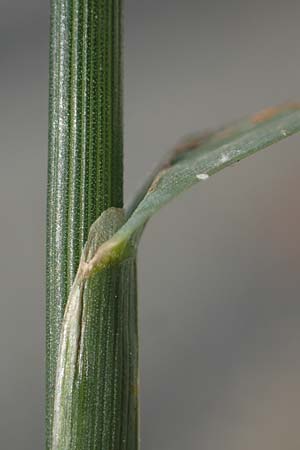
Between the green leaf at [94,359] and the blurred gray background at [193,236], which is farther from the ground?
the blurred gray background at [193,236]

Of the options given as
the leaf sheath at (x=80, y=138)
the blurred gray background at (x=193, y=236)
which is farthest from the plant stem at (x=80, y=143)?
the blurred gray background at (x=193, y=236)

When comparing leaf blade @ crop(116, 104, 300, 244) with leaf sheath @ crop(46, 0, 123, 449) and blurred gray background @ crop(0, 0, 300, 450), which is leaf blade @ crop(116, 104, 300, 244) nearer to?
leaf sheath @ crop(46, 0, 123, 449)

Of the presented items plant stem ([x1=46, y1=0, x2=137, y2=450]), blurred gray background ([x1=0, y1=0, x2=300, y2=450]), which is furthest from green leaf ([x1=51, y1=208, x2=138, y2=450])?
blurred gray background ([x1=0, y1=0, x2=300, y2=450])

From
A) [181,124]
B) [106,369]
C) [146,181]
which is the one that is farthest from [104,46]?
[181,124]

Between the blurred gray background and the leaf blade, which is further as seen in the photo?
the blurred gray background

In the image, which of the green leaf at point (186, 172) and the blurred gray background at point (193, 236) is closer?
the green leaf at point (186, 172)

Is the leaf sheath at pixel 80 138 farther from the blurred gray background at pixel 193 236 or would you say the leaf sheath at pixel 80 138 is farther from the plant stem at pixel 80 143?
the blurred gray background at pixel 193 236
